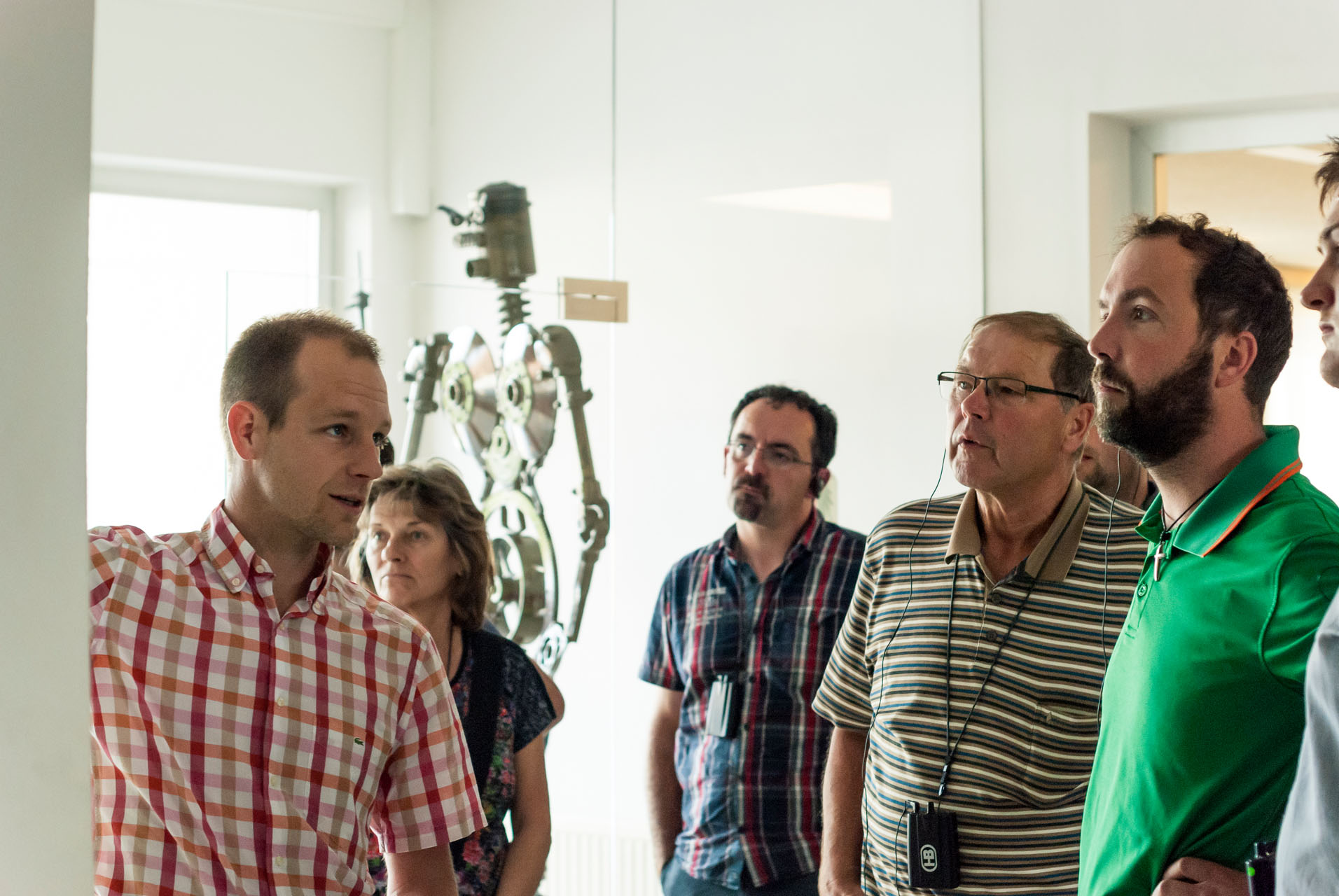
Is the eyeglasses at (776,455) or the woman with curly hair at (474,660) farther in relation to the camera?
the eyeglasses at (776,455)

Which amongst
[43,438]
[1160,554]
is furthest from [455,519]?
[43,438]

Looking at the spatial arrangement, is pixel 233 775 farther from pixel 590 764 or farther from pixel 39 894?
pixel 590 764

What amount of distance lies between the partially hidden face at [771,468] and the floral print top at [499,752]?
69 cm

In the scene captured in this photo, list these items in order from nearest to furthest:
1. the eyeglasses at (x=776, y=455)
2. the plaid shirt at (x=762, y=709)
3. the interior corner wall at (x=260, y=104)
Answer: the plaid shirt at (x=762, y=709) → the eyeglasses at (x=776, y=455) → the interior corner wall at (x=260, y=104)

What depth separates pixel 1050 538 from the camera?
217cm

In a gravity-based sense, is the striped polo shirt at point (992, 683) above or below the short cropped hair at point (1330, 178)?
below

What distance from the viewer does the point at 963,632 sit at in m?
2.16

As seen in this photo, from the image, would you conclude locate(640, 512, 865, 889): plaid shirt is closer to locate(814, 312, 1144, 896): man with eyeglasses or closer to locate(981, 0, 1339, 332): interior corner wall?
locate(814, 312, 1144, 896): man with eyeglasses

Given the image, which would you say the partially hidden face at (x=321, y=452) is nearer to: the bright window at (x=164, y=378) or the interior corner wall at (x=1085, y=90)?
the bright window at (x=164, y=378)

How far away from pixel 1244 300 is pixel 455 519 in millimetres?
1462

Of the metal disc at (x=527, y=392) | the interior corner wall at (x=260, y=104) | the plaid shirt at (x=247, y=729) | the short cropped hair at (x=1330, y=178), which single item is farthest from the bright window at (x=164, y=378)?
the short cropped hair at (x=1330, y=178)

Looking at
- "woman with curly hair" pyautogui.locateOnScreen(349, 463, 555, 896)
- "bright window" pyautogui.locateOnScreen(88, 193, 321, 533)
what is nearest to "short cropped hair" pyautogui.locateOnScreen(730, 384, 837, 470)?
"woman with curly hair" pyautogui.locateOnScreen(349, 463, 555, 896)

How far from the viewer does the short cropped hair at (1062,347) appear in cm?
227

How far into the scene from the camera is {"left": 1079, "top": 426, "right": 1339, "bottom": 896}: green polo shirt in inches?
56.2
